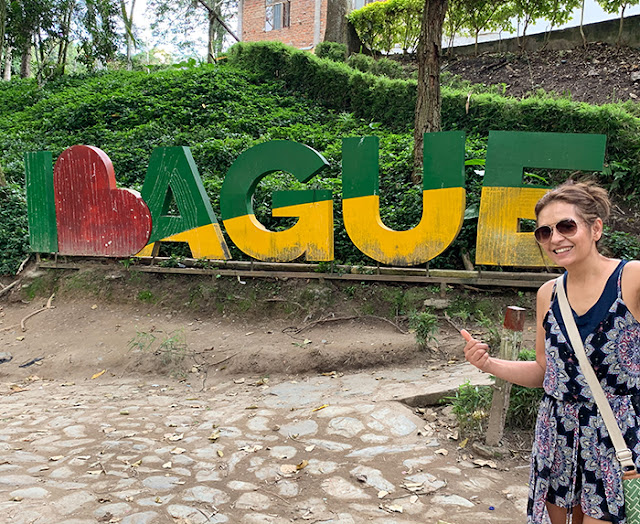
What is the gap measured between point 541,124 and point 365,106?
4.32 meters

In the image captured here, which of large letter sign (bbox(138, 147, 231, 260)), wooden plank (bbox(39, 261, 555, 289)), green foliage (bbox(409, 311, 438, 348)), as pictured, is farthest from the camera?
large letter sign (bbox(138, 147, 231, 260))

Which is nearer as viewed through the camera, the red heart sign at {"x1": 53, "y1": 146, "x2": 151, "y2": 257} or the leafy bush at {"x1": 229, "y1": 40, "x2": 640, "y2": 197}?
the red heart sign at {"x1": 53, "y1": 146, "x2": 151, "y2": 257}

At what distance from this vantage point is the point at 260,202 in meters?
8.35

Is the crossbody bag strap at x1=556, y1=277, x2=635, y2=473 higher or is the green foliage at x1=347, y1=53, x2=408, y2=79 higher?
the green foliage at x1=347, y1=53, x2=408, y2=79

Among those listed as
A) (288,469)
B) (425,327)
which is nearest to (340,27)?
(425,327)

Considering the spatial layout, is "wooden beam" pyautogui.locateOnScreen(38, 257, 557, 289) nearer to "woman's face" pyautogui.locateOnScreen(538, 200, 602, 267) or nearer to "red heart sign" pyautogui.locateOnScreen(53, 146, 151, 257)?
"red heart sign" pyautogui.locateOnScreen(53, 146, 151, 257)

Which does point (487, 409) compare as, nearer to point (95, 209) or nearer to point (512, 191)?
point (512, 191)

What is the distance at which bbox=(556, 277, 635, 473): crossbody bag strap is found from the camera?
5.55 feet

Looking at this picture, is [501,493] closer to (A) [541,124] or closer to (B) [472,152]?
(B) [472,152]

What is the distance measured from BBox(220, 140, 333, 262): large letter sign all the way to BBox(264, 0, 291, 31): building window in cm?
1508

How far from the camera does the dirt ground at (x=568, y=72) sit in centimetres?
1020

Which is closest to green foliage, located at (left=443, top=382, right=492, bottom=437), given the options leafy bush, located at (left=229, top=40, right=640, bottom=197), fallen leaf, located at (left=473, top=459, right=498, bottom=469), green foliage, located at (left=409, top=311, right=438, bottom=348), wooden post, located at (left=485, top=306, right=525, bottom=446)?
wooden post, located at (left=485, top=306, right=525, bottom=446)

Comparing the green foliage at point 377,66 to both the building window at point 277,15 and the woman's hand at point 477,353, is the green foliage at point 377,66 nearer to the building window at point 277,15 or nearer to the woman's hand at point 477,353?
the building window at point 277,15

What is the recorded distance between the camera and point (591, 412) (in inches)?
70.1
